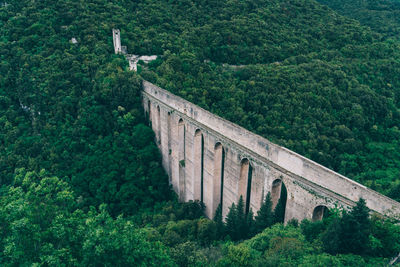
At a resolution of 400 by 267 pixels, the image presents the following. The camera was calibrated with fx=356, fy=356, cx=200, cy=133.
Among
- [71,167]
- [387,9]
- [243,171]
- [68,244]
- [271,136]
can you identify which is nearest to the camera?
[68,244]

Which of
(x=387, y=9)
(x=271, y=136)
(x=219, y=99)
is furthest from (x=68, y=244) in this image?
(x=387, y=9)

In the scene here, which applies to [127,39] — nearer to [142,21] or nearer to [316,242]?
[142,21]

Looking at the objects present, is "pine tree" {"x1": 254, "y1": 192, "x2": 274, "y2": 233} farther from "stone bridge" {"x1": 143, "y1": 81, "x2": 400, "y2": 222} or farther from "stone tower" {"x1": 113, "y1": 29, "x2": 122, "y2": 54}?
"stone tower" {"x1": 113, "y1": 29, "x2": 122, "y2": 54}

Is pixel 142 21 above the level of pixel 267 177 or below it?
above

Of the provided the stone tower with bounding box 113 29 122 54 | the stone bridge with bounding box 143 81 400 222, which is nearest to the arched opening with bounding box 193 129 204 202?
the stone bridge with bounding box 143 81 400 222

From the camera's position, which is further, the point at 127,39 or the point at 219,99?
the point at 127,39

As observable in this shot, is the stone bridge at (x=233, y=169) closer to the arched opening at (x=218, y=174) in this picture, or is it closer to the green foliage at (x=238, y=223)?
the arched opening at (x=218, y=174)
